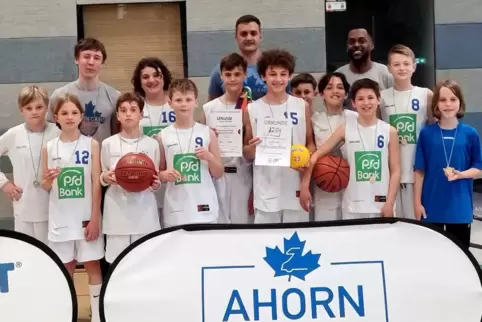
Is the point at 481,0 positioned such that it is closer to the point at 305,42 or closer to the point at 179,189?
the point at 305,42

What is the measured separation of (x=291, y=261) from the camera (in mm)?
2549

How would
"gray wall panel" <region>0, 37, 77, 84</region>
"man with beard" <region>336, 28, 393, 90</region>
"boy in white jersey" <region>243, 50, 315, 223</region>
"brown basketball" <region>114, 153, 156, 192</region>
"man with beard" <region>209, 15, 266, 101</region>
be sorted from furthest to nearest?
1. "gray wall panel" <region>0, 37, 77, 84</region>
2. "man with beard" <region>336, 28, 393, 90</region>
3. "man with beard" <region>209, 15, 266, 101</region>
4. "boy in white jersey" <region>243, 50, 315, 223</region>
5. "brown basketball" <region>114, 153, 156, 192</region>

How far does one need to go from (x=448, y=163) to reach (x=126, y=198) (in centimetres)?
223

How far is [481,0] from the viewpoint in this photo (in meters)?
6.42

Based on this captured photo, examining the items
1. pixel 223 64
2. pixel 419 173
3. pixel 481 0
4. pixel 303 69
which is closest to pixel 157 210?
pixel 223 64

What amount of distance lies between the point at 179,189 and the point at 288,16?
3.08m

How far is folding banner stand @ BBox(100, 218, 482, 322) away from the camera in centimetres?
248

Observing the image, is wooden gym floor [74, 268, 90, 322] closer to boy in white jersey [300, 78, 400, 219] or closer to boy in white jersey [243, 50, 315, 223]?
boy in white jersey [243, 50, 315, 223]

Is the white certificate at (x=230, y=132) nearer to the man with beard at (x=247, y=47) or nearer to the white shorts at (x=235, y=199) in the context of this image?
the white shorts at (x=235, y=199)

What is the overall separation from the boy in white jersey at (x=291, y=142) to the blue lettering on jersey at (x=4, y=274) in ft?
6.17

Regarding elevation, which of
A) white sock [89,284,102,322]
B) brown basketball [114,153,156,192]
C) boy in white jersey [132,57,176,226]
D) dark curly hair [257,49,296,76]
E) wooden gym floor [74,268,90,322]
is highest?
dark curly hair [257,49,296,76]

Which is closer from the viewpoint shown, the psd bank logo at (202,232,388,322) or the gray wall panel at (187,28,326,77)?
the psd bank logo at (202,232,388,322)

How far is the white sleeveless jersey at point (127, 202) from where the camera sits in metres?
3.85

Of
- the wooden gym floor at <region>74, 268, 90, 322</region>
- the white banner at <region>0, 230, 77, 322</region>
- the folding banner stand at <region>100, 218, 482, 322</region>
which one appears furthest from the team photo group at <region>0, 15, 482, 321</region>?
the folding banner stand at <region>100, 218, 482, 322</region>
